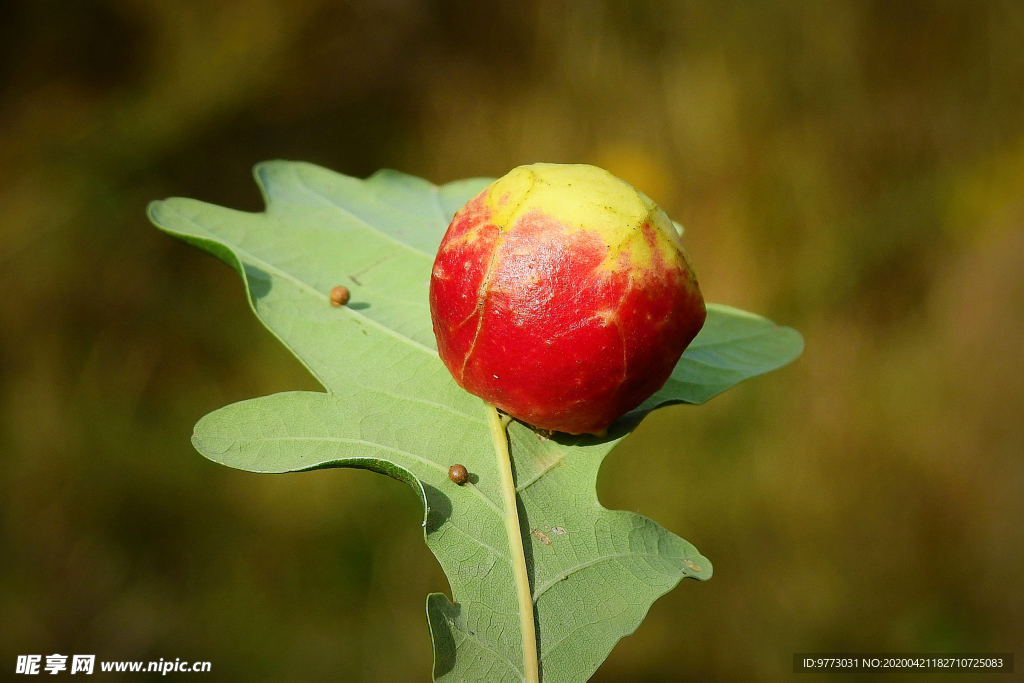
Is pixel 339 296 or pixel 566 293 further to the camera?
pixel 339 296

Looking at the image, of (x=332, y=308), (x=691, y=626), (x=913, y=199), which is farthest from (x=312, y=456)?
(x=913, y=199)

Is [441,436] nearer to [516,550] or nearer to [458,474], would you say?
[458,474]

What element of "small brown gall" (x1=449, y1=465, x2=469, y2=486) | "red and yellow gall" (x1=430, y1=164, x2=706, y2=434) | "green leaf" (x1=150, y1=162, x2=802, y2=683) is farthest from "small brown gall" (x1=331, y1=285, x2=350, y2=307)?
"small brown gall" (x1=449, y1=465, x2=469, y2=486)

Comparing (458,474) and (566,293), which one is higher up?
(566,293)

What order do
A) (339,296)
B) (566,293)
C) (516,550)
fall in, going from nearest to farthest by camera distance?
(566,293), (516,550), (339,296)

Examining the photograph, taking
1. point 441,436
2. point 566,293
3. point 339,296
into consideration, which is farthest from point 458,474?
point 339,296

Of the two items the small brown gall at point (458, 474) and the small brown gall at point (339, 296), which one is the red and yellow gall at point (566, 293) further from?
the small brown gall at point (339, 296)

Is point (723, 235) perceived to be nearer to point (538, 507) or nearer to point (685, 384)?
point (685, 384)
